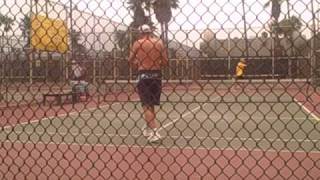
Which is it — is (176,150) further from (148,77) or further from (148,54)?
(148,54)

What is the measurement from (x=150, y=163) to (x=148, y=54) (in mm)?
1257

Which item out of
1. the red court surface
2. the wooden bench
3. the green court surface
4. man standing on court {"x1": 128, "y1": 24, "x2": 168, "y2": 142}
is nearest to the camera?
the red court surface

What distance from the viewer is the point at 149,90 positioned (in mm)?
9219

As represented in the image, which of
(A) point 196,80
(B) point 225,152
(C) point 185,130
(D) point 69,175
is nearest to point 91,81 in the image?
(C) point 185,130

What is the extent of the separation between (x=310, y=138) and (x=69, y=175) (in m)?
4.32

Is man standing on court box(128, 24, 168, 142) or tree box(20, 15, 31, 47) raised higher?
tree box(20, 15, 31, 47)

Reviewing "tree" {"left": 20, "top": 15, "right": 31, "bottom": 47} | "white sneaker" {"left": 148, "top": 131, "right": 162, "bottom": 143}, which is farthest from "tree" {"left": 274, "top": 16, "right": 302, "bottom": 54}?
"tree" {"left": 20, "top": 15, "right": 31, "bottom": 47}

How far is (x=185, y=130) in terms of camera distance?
1077cm

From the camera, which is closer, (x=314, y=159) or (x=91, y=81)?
(x=314, y=159)

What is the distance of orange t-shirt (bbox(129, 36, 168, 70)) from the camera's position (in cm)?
686

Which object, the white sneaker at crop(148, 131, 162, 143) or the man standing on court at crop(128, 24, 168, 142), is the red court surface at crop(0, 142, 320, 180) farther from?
the man standing on court at crop(128, 24, 168, 142)

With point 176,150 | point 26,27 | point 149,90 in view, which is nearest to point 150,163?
point 176,150

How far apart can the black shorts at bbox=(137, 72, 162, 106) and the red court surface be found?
0.80 meters

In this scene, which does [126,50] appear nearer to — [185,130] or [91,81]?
[185,130]
